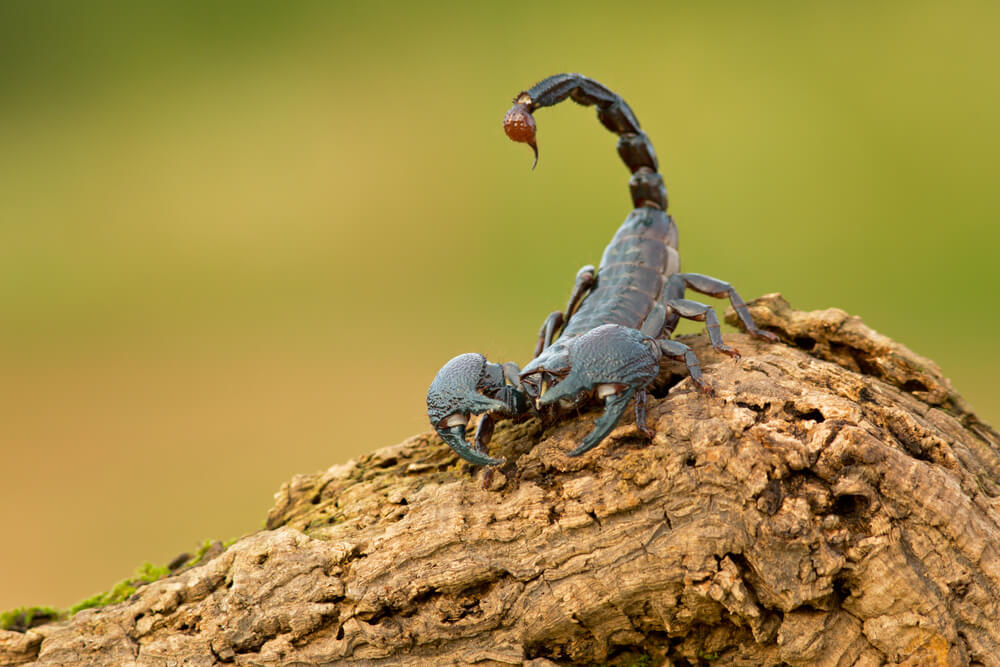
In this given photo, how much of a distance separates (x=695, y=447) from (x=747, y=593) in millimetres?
430

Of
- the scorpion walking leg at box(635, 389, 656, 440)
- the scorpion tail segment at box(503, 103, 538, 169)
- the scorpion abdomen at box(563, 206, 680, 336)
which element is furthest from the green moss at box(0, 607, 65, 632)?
Answer: the scorpion tail segment at box(503, 103, 538, 169)

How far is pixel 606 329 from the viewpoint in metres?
2.67

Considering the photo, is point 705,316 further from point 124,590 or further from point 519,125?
point 124,590

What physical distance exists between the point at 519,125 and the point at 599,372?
85 centimetres

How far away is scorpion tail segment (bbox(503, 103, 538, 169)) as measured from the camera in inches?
110

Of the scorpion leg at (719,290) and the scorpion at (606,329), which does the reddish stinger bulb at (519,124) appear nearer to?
the scorpion at (606,329)

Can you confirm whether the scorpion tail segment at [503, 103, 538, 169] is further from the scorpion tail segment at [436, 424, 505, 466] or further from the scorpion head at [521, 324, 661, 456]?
the scorpion tail segment at [436, 424, 505, 466]

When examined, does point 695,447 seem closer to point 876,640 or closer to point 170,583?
point 876,640

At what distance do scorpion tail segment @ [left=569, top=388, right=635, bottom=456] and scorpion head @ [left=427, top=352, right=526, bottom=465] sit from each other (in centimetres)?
28

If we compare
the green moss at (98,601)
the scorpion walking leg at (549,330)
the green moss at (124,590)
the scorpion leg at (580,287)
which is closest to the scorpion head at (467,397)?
the scorpion walking leg at (549,330)

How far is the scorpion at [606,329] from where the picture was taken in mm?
2574

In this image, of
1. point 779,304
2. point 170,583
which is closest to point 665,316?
point 779,304

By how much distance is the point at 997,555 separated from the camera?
2.55 meters

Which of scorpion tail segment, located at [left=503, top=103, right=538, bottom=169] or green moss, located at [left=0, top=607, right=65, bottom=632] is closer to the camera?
scorpion tail segment, located at [left=503, top=103, right=538, bottom=169]
